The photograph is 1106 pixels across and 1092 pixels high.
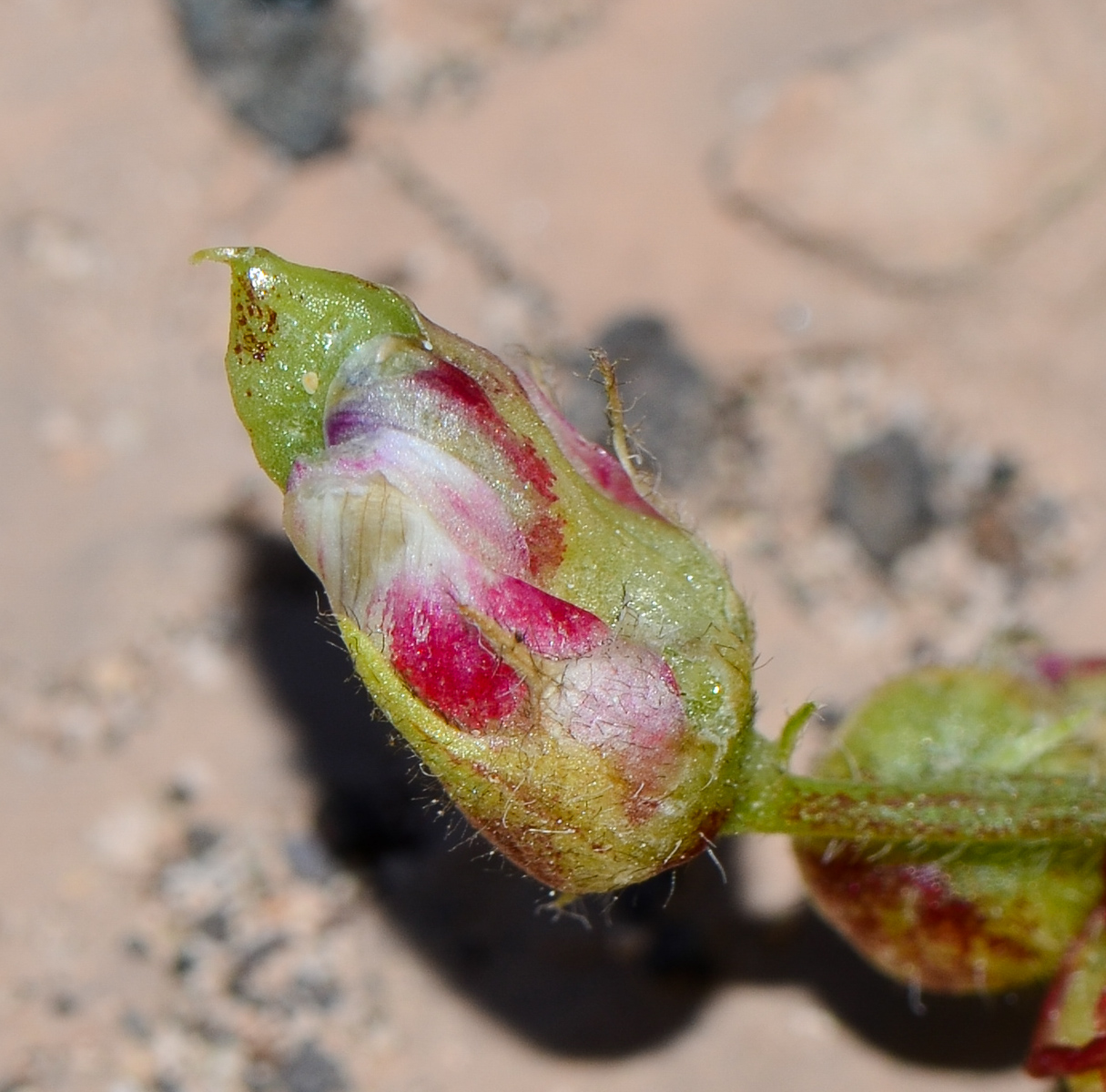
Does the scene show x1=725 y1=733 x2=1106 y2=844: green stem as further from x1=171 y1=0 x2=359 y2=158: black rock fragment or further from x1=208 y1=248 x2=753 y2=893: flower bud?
x1=171 y1=0 x2=359 y2=158: black rock fragment

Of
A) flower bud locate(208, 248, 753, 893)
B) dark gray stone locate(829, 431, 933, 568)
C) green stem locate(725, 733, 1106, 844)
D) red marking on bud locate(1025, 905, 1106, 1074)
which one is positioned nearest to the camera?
flower bud locate(208, 248, 753, 893)

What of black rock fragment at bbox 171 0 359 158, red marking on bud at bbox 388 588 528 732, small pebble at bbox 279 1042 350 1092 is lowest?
small pebble at bbox 279 1042 350 1092

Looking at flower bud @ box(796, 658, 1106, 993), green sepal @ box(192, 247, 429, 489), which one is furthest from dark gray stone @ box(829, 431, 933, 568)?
green sepal @ box(192, 247, 429, 489)

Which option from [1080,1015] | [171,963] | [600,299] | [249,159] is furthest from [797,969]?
[249,159]

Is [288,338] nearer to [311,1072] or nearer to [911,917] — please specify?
[911,917]

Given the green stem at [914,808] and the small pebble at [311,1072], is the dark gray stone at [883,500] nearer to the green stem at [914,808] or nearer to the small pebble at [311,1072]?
the green stem at [914,808]

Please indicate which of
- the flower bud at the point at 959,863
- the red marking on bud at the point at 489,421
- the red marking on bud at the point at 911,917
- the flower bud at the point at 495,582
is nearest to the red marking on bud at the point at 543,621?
the flower bud at the point at 495,582

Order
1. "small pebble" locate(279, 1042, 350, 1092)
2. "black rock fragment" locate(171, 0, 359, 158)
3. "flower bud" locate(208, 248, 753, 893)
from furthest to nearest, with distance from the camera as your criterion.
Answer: "black rock fragment" locate(171, 0, 359, 158), "small pebble" locate(279, 1042, 350, 1092), "flower bud" locate(208, 248, 753, 893)
